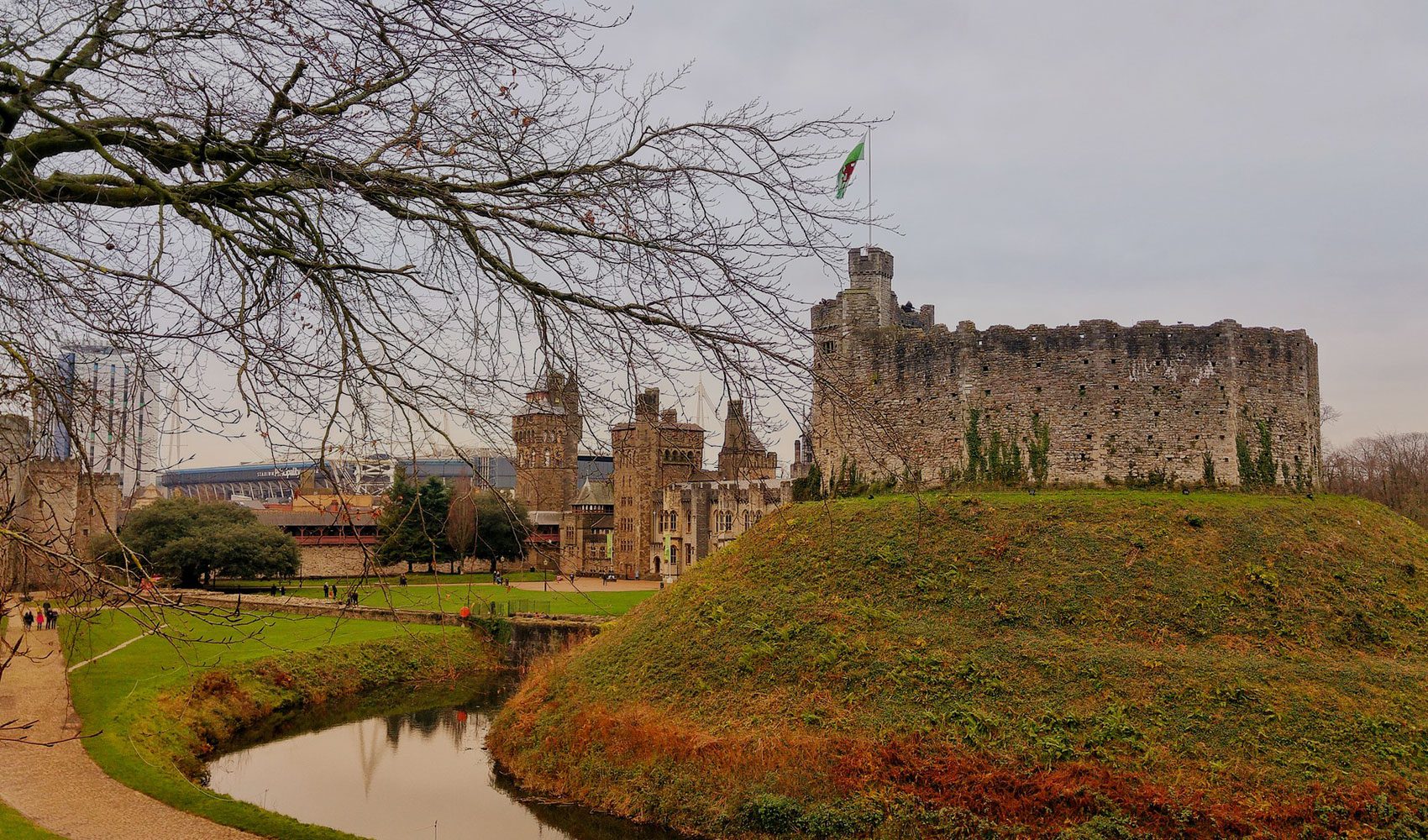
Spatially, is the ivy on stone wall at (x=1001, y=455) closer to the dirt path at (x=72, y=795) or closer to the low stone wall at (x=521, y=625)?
the low stone wall at (x=521, y=625)

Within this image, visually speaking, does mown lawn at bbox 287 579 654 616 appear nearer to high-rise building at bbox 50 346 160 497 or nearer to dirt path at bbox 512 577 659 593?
dirt path at bbox 512 577 659 593

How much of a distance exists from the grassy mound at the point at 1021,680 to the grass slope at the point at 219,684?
6.76 meters

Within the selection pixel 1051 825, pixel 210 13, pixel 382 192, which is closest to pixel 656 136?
pixel 382 192

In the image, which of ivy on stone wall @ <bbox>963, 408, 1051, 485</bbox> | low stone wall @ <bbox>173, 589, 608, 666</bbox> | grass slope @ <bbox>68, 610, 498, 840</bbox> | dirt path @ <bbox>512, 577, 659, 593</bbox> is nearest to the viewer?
grass slope @ <bbox>68, 610, 498, 840</bbox>

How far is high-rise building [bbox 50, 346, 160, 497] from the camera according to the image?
20.4 feet

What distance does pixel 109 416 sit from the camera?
6.71 m

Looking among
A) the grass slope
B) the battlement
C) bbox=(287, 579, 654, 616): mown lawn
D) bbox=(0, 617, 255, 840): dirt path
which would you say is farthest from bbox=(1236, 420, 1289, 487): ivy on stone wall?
bbox=(0, 617, 255, 840): dirt path

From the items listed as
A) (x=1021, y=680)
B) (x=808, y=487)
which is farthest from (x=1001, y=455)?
(x=1021, y=680)

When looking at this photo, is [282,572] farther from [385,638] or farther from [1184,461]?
[1184,461]

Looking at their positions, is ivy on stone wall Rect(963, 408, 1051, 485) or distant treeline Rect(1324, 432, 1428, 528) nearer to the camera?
ivy on stone wall Rect(963, 408, 1051, 485)

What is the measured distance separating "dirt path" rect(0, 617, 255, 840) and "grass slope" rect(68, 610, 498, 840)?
1.07 ft

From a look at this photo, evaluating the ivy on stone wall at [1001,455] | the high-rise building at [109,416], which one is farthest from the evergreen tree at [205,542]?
the high-rise building at [109,416]

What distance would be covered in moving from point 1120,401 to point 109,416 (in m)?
24.1

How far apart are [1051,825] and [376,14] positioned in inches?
600
